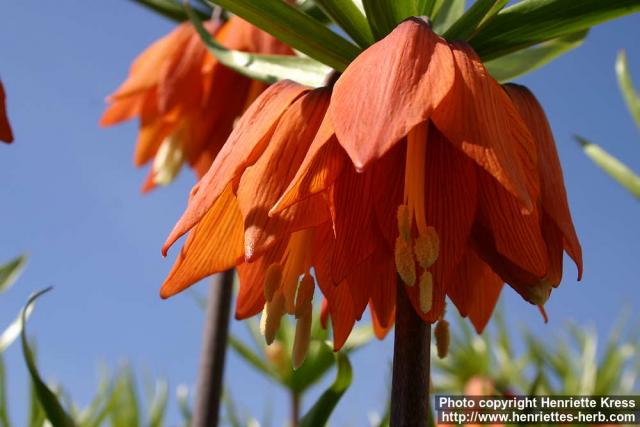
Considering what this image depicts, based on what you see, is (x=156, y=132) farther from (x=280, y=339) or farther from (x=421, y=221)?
(x=421, y=221)

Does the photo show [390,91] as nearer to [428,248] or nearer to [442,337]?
[428,248]

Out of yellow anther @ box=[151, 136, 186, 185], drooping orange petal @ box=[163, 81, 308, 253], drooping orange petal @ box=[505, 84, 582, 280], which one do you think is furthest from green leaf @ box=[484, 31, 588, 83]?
yellow anther @ box=[151, 136, 186, 185]

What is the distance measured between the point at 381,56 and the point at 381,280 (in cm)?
23

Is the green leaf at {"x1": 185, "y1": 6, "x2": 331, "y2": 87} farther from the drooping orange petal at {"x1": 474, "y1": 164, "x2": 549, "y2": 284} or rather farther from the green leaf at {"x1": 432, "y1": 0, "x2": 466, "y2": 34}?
the drooping orange petal at {"x1": 474, "y1": 164, "x2": 549, "y2": 284}

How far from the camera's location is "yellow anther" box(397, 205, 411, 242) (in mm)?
754

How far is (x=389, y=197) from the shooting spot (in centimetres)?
86

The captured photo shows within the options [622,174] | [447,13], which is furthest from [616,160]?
[447,13]

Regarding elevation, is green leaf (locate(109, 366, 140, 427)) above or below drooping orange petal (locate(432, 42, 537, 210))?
below

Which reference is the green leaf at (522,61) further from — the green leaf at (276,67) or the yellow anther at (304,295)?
the yellow anther at (304,295)

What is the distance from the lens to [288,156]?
0.81m

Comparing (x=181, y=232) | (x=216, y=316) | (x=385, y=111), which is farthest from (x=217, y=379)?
(x=385, y=111)

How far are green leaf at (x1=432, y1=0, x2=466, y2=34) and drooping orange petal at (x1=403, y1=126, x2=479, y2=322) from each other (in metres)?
0.17

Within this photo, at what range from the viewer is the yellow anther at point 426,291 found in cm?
70

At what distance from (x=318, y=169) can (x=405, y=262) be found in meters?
0.12
